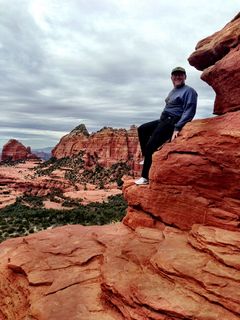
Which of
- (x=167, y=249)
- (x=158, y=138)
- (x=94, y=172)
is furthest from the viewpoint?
(x=94, y=172)

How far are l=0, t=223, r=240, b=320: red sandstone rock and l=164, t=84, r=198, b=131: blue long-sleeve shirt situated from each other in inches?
166

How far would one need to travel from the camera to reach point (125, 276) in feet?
34.1

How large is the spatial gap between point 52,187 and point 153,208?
103 m

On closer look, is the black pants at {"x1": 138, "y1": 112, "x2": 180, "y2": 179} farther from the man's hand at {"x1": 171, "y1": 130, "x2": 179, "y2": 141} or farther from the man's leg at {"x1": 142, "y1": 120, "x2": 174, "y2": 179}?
the man's hand at {"x1": 171, "y1": 130, "x2": 179, "y2": 141}

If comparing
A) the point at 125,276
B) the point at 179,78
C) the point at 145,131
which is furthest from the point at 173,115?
the point at 125,276

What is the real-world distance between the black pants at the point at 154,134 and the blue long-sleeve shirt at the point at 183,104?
311 millimetres

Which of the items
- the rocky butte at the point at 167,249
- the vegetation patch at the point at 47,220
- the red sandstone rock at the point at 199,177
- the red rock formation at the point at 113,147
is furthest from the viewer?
the red rock formation at the point at 113,147

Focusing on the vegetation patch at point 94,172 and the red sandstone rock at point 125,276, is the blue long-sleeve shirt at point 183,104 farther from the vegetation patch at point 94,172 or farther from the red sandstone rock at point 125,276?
the vegetation patch at point 94,172

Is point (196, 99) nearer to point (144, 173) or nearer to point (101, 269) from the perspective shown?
point (144, 173)

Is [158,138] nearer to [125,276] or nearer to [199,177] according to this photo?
[199,177]

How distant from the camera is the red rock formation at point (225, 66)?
12156 mm

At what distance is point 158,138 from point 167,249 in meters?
5.07

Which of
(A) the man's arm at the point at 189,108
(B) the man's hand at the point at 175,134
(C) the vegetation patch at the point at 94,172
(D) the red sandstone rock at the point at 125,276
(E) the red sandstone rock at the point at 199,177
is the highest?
(A) the man's arm at the point at 189,108

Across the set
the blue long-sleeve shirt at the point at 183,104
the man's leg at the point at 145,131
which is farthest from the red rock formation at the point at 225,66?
the man's leg at the point at 145,131
